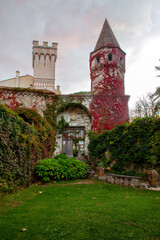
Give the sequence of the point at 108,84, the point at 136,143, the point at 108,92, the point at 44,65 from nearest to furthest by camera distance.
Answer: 1. the point at 136,143
2. the point at 108,92
3. the point at 108,84
4. the point at 44,65

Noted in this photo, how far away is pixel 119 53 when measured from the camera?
A: 1805 centimetres

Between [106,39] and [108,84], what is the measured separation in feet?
17.2

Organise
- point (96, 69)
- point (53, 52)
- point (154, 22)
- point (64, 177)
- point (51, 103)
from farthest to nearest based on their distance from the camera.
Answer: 1. point (53, 52)
2. point (96, 69)
3. point (51, 103)
4. point (64, 177)
5. point (154, 22)

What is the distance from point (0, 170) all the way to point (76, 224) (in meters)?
3.04

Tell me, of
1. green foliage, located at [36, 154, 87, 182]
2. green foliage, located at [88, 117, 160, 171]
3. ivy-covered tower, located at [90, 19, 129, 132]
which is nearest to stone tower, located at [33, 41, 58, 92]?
ivy-covered tower, located at [90, 19, 129, 132]

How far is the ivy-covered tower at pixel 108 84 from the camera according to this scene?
52.5ft

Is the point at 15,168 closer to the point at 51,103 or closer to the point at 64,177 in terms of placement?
the point at 64,177

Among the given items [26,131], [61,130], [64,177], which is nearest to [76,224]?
[26,131]

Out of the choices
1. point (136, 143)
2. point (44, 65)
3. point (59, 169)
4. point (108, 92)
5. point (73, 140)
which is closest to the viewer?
point (136, 143)

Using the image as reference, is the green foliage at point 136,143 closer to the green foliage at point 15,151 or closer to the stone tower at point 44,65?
the green foliage at point 15,151

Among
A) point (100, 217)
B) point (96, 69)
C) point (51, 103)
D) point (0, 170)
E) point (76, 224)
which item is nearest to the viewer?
point (76, 224)

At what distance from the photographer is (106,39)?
1844cm

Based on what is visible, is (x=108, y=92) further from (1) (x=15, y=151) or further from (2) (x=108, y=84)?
(1) (x=15, y=151)

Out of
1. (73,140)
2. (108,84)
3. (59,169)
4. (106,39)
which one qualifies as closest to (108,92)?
(108,84)
